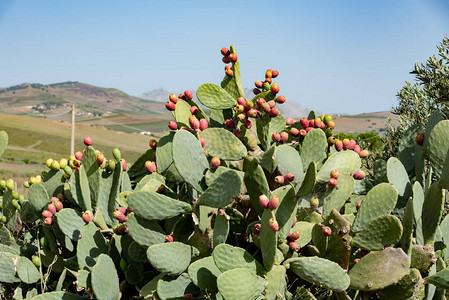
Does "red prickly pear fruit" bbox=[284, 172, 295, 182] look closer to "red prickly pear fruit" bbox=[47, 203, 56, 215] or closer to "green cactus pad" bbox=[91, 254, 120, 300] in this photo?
"green cactus pad" bbox=[91, 254, 120, 300]

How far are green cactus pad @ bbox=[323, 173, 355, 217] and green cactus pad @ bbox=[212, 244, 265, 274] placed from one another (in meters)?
0.54

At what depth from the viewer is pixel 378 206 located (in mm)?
2105

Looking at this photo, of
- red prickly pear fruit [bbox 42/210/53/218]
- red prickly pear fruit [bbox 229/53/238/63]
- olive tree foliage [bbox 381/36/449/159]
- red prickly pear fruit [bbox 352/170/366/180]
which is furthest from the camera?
olive tree foliage [bbox 381/36/449/159]

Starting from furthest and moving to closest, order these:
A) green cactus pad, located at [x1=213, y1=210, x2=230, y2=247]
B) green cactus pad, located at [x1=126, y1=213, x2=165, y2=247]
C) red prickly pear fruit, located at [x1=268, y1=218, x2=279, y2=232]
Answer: green cactus pad, located at [x1=126, y1=213, x2=165, y2=247] → green cactus pad, located at [x1=213, y1=210, x2=230, y2=247] → red prickly pear fruit, located at [x1=268, y1=218, x2=279, y2=232]

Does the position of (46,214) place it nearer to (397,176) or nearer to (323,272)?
(323,272)

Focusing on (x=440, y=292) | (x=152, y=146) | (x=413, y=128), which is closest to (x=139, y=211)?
(x=152, y=146)

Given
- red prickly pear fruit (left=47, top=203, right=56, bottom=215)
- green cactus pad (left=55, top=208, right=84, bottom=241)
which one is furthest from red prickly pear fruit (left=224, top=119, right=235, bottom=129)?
red prickly pear fruit (left=47, top=203, right=56, bottom=215)

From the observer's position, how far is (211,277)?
2021 mm

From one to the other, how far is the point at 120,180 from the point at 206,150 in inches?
21.1

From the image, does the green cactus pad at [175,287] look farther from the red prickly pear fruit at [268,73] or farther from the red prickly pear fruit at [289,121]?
the red prickly pear fruit at [268,73]

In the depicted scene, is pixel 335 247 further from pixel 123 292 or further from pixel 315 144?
pixel 123 292

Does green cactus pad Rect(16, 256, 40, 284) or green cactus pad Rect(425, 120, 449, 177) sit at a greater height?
green cactus pad Rect(425, 120, 449, 177)

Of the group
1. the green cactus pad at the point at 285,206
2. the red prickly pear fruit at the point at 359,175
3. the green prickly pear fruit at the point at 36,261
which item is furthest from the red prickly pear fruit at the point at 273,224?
the green prickly pear fruit at the point at 36,261

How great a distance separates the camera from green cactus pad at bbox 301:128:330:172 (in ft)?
7.58
